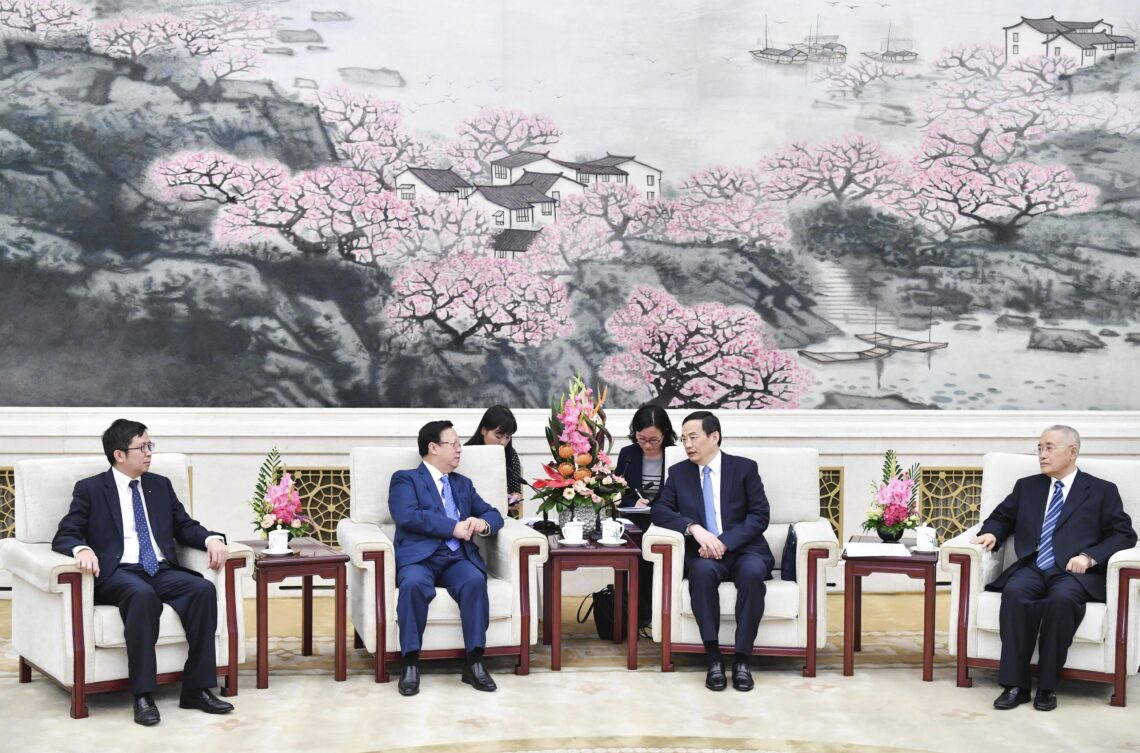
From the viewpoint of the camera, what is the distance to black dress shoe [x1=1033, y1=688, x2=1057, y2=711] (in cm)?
541

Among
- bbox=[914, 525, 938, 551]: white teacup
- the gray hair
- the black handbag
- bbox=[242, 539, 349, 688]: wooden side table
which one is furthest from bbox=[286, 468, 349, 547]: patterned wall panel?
the gray hair

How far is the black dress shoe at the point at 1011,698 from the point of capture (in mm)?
5422

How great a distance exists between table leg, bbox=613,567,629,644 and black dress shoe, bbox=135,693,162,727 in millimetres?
2294

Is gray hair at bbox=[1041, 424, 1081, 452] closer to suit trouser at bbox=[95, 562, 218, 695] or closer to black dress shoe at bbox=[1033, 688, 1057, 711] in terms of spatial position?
black dress shoe at bbox=[1033, 688, 1057, 711]

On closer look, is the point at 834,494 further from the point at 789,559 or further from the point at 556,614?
the point at 556,614

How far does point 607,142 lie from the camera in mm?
7754

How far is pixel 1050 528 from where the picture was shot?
5.85 metres

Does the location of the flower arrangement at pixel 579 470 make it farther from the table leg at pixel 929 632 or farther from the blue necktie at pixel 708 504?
the table leg at pixel 929 632

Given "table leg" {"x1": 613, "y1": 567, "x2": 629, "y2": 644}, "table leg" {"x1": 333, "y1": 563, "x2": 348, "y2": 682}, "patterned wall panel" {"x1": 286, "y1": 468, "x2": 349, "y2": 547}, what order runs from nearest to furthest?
"table leg" {"x1": 333, "y1": 563, "x2": 348, "y2": 682} < "table leg" {"x1": 613, "y1": 567, "x2": 629, "y2": 644} < "patterned wall panel" {"x1": 286, "y1": 468, "x2": 349, "y2": 547}

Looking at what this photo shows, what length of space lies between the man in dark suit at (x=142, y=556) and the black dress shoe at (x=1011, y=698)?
3.17m

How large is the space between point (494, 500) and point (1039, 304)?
372 cm

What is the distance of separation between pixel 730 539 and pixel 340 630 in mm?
1810

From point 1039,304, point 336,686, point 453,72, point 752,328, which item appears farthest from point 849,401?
point 336,686

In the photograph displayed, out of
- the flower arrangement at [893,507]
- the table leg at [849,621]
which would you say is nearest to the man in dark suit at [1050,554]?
the flower arrangement at [893,507]
